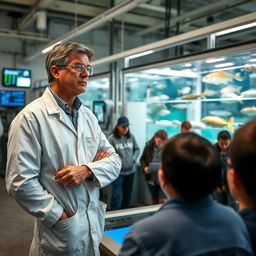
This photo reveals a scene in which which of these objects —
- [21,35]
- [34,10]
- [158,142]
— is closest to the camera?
[158,142]

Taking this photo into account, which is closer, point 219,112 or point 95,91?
point 219,112

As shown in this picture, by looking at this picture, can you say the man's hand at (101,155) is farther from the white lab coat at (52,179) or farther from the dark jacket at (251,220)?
the dark jacket at (251,220)

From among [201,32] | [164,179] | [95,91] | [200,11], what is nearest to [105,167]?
[164,179]

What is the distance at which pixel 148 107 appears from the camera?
18.9 feet

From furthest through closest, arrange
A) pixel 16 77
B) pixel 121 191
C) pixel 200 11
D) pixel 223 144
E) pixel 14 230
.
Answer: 1. pixel 16 77
2. pixel 200 11
3. pixel 121 191
4. pixel 14 230
5. pixel 223 144

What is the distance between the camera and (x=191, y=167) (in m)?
0.85

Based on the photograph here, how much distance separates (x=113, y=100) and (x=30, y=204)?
4.68 metres

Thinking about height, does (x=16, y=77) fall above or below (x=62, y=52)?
above

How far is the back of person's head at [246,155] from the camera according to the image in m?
0.88

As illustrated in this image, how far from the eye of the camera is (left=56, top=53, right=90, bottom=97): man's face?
1.52m

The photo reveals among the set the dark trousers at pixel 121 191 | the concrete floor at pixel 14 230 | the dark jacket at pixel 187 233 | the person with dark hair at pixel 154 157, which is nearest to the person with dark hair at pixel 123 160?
the dark trousers at pixel 121 191

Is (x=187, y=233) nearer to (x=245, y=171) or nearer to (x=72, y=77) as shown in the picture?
(x=245, y=171)

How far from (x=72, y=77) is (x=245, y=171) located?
937mm

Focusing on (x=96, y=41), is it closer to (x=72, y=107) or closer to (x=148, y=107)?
(x=148, y=107)
